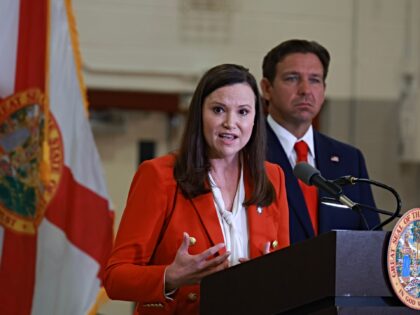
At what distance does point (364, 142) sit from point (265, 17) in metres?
0.98

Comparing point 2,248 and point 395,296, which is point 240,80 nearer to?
point 395,296

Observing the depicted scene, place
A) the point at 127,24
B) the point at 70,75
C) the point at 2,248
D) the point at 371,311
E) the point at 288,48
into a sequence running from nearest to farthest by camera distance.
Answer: the point at 371,311
the point at 288,48
the point at 2,248
the point at 70,75
the point at 127,24

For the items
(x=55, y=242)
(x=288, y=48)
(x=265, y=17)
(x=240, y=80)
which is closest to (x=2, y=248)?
(x=55, y=242)

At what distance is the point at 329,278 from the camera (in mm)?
1841

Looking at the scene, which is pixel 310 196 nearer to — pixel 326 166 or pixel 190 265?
pixel 326 166

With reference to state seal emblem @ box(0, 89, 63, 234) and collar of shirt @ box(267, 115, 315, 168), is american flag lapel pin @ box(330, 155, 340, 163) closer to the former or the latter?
collar of shirt @ box(267, 115, 315, 168)

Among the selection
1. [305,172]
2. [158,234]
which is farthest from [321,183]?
[158,234]

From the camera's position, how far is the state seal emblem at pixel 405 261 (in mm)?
1863

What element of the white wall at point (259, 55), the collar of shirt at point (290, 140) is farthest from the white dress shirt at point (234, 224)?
the white wall at point (259, 55)

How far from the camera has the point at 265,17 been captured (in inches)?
237

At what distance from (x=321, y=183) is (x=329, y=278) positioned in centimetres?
37

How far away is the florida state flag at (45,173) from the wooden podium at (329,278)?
1.82m

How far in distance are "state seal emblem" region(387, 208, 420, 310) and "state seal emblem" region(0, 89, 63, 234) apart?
6.64ft

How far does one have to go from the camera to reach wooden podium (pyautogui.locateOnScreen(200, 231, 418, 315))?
1833 mm
